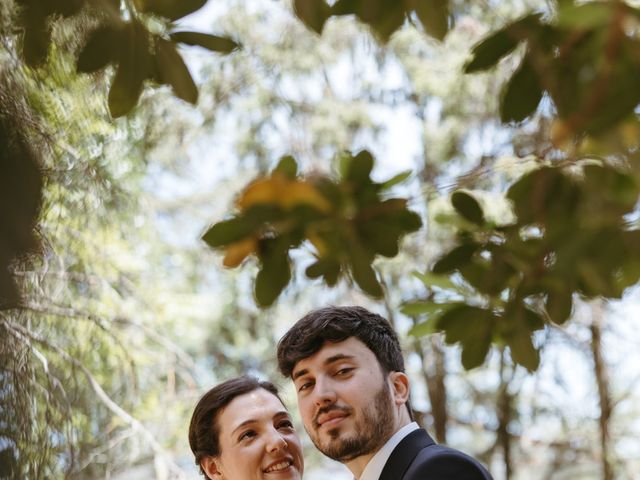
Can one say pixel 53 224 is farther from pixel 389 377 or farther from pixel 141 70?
pixel 141 70

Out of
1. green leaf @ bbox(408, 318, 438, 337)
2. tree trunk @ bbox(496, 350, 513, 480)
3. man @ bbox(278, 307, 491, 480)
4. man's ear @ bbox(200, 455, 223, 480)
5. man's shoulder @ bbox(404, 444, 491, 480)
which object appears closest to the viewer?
green leaf @ bbox(408, 318, 438, 337)

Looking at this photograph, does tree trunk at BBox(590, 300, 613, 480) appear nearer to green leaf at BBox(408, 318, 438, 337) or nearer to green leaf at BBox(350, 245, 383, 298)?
green leaf at BBox(408, 318, 438, 337)

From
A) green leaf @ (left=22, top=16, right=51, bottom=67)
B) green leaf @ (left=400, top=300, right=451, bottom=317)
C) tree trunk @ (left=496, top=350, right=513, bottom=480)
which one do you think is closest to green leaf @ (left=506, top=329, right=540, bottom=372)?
green leaf @ (left=400, top=300, right=451, bottom=317)

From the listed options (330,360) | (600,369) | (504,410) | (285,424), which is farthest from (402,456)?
(504,410)

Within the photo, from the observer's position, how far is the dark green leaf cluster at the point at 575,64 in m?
0.85

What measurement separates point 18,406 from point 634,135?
3.96ft

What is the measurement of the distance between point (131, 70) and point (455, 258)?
0.45 meters

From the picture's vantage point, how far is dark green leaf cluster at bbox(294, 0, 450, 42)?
1.09 metres

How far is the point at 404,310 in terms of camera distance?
129cm

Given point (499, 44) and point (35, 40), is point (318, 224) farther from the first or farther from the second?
point (35, 40)

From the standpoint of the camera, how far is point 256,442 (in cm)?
270

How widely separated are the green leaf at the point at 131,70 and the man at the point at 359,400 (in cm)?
140

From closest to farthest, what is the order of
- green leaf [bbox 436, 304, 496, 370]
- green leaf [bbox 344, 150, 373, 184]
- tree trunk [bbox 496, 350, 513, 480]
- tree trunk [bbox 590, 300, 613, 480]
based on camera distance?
green leaf [bbox 344, 150, 373, 184] < green leaf [bbox 436, 304, 496, 370] < tree trunk [bbox 590, 300, 613, 480] < tree trunk [bbox 496, 350, 513, 480]

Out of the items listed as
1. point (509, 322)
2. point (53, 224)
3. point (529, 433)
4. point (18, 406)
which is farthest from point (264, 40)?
point (509, 322)
